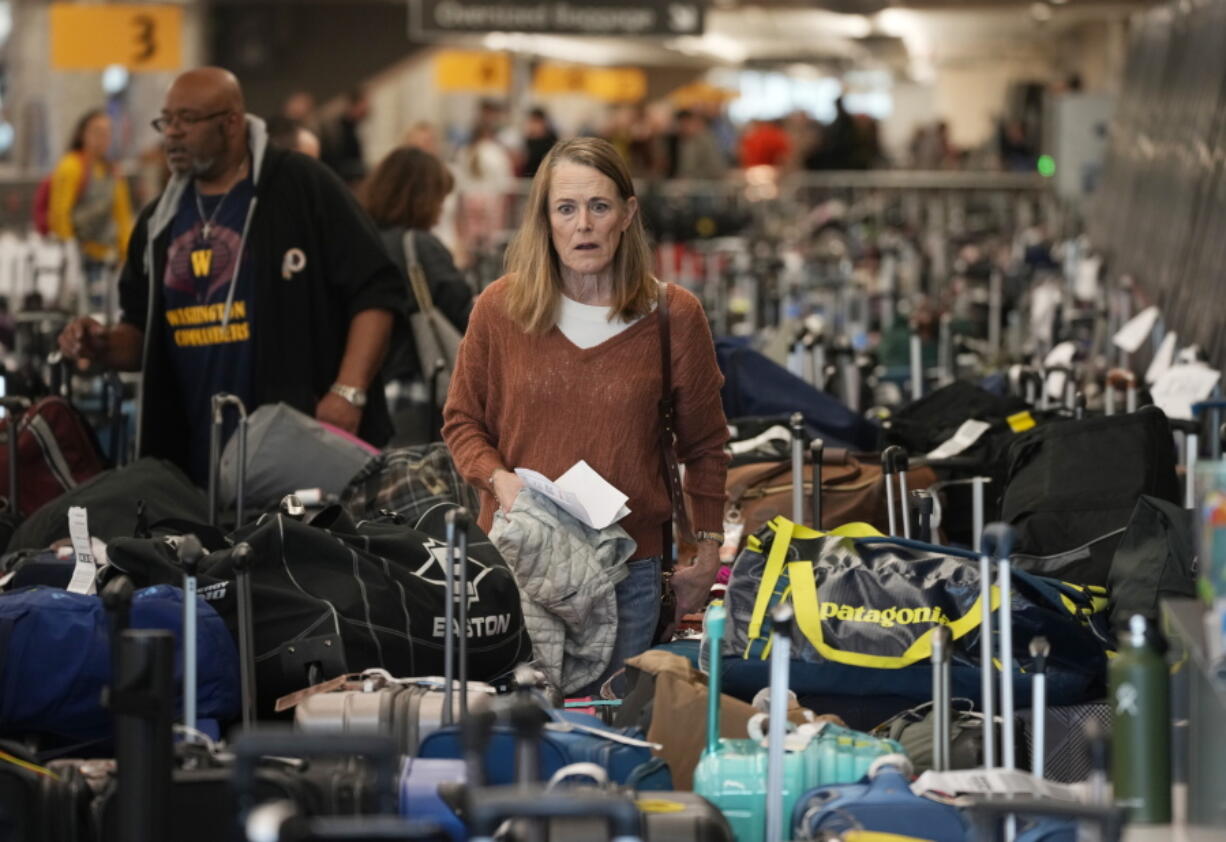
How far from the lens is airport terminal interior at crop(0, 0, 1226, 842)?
11.0ft

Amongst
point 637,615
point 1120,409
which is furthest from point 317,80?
point 637,615

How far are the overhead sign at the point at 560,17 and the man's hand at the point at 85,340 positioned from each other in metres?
7.64

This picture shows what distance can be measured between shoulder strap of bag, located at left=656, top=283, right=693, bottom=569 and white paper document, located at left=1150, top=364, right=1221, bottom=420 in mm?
A: 2249

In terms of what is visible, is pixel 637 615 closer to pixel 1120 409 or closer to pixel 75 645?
pixel 75 645

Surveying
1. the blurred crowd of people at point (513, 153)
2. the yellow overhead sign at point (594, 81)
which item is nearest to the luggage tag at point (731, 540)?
the blurred crowd of people at point (513, 153)

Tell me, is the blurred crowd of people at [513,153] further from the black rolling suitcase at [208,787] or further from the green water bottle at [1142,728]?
the green water bottle at [1142,728]

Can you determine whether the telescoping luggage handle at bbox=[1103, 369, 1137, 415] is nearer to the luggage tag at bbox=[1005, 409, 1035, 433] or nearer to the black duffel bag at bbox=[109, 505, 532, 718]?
the luggage tag at bbox=[1005, 409, 1035, 433]

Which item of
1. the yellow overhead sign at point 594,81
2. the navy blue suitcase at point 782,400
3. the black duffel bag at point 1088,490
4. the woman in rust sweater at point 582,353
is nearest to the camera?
the woman in rust sweater at point 582,353

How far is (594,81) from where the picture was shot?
1635 inches

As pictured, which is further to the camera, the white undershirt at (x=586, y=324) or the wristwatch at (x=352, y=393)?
the wristwatch at (x=352, y=393)

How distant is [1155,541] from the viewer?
451 centimetres

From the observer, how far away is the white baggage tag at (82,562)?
4.32 meters

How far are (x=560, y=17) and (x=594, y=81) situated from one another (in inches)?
1122

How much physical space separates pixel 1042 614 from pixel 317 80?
24.5 metres
